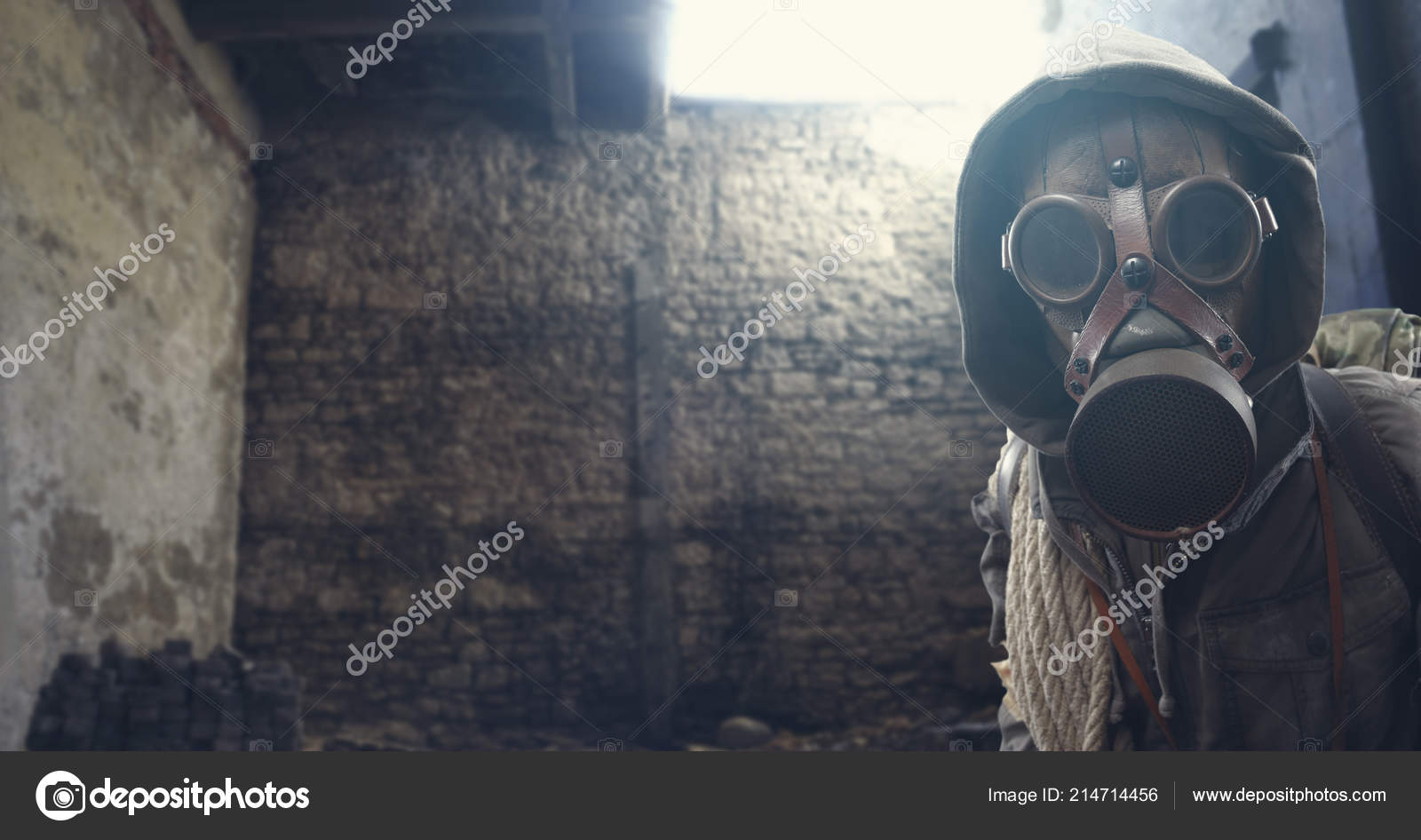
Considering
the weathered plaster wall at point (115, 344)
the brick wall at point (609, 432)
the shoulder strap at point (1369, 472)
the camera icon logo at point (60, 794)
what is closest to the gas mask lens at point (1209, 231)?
the shoulder strap at point (1369, 472)

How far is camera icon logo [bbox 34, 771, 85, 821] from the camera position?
1.21m

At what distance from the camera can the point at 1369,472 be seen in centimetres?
107

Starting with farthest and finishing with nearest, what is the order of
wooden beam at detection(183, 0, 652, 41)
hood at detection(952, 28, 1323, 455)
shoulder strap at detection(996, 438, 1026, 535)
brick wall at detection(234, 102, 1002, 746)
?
brick wall at detection(234, 102, 1002, 746) → wooden beam at detection(183, 0, 652, 41) → shoulder strap at detection(996, 438, 1026, 535) → hood at detection(952, 28, 1323, 455)

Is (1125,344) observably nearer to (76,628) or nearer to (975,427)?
(76,628)

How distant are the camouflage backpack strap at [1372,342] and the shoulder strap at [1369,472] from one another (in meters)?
0.33

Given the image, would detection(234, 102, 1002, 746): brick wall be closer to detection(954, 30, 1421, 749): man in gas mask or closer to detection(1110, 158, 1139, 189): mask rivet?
detection(954, 30, 1421, 749): man in gas mask

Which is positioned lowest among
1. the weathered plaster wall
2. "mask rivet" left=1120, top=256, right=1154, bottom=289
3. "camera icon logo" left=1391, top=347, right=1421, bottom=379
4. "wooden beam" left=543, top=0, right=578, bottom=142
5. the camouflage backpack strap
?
"mask rivet" left=1120, top=256, right=1154, bottom=289

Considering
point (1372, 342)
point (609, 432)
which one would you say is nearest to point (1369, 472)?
point (1372, 342)

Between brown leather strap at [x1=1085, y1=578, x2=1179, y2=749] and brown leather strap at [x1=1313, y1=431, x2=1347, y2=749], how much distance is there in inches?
7.3

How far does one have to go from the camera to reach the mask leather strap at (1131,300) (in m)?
1.03

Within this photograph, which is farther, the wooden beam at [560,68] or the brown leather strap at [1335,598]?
the wooden beam at [560,68]

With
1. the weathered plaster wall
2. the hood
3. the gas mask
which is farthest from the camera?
the weathered plaster wall

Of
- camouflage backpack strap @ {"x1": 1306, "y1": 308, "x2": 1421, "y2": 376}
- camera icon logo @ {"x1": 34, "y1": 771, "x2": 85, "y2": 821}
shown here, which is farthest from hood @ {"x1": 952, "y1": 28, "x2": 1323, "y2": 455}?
camera icon logo @ {"x1": 34, "y1": 771, "x2": 85, "y2": 821}

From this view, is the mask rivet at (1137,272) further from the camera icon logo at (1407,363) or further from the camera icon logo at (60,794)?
the camera icon logo at (60,794)
